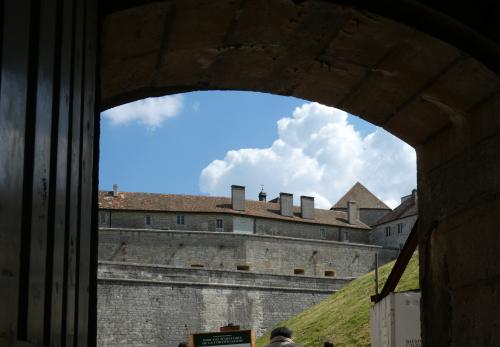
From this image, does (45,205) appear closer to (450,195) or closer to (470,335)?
(470,335)

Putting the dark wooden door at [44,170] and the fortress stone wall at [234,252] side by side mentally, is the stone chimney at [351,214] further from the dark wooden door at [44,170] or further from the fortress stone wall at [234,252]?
the dark wooden door at [44,170]

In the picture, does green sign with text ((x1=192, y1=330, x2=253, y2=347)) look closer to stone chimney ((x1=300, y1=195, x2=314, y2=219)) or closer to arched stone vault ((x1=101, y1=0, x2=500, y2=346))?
arched stone vault ((x1=101, y1=0, x2=500, y2=346))

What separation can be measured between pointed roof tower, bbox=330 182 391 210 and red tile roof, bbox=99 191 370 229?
1353 centimetres

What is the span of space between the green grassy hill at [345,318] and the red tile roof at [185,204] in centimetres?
2268

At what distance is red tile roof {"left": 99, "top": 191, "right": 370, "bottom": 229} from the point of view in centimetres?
5175

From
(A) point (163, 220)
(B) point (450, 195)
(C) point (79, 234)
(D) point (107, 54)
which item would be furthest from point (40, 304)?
(A) point (163, 220)

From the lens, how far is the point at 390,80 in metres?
4.30

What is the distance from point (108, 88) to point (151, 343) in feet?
107

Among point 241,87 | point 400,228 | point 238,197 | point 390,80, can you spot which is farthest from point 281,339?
point 400,228

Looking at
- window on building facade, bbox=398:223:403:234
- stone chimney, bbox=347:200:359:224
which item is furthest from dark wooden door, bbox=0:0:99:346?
stone chimney, bbox=347:200:359:224

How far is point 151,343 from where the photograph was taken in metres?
35.2

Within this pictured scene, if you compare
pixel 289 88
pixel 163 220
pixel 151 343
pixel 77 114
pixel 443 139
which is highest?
pixel 163 220

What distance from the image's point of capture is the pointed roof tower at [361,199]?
71.2 metres

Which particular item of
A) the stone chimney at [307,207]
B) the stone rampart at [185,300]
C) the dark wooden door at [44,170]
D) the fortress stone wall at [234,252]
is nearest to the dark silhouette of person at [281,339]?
the dark wooden door at [44,170]
